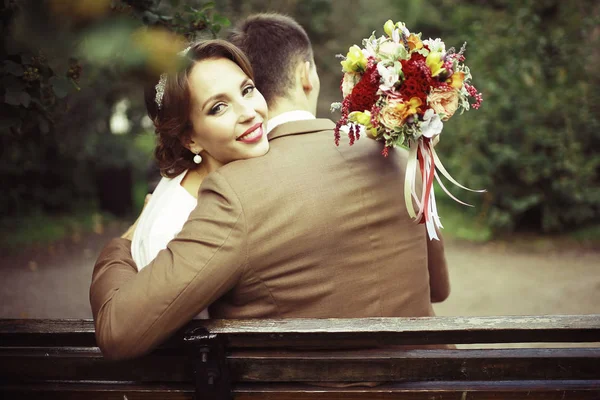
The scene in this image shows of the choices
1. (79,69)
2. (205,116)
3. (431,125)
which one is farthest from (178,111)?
(431,125)

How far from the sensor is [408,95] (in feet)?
7.07

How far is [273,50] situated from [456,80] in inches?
39.3

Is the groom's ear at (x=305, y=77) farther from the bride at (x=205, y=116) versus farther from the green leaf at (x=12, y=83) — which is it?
the green leaf at (x=12, y=83)

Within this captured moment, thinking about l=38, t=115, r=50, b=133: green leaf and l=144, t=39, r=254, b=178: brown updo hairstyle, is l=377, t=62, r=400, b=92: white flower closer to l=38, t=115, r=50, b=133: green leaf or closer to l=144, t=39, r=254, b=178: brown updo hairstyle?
l=144, t=39, r=254, b=178: brown updo hairstyle

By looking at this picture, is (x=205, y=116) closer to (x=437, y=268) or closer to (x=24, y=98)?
(x=24, y=98)

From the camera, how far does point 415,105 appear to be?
84.7 inches

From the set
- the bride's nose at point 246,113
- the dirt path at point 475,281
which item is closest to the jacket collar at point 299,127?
the bride's nose at point 246,113

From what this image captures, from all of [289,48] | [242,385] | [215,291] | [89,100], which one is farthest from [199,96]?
[89,100]

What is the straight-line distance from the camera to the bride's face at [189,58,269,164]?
7.94 feet

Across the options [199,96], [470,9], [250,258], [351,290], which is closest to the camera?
[250,258]

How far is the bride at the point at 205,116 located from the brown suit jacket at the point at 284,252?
0.34 ft

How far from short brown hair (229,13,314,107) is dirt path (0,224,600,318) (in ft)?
11.5

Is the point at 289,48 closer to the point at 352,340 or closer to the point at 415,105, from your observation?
the point at 415,105

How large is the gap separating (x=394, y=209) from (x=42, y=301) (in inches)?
180
